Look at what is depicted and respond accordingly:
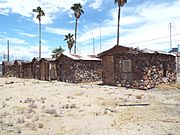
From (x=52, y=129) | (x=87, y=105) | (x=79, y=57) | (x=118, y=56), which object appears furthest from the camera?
(x=79, y=57)

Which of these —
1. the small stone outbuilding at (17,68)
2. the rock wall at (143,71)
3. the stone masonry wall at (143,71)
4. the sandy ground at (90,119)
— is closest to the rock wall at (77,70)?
the rock wall at (143,71)

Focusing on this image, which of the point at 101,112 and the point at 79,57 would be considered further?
the point at 79,57

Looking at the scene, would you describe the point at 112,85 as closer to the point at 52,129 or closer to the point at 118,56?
the point at 118,56

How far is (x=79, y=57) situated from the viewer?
119 ft

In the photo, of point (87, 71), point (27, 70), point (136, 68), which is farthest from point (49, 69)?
point (136, 68)

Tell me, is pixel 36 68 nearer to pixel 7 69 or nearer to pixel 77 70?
pixel 77 70

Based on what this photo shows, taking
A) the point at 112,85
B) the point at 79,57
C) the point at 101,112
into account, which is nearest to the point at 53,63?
the point at 79,57

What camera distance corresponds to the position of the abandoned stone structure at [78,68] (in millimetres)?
35344

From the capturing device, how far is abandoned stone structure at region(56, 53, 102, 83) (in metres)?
35.3

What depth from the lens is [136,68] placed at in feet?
83.1

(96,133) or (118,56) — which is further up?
(118,56)

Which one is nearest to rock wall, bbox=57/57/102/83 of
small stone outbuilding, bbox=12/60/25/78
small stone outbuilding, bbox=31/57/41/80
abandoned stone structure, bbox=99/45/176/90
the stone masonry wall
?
abandoned stone structure, bbox=99/45/176/90

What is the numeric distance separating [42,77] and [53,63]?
3.78 m

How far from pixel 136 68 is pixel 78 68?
38.1 feet
